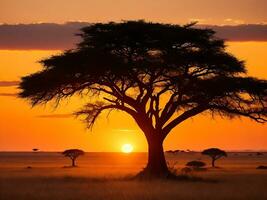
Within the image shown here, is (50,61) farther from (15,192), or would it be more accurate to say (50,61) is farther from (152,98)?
(15,192)

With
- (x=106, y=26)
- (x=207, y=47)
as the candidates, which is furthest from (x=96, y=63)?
(x=207, y=47)

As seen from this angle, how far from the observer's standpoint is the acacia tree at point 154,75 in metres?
40.7

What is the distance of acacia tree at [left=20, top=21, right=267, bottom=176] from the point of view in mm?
40688

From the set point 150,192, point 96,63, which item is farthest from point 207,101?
point 150,192

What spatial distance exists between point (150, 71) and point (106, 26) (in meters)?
3.65

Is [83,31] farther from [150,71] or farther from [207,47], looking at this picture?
[207,47]

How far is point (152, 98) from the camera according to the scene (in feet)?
138

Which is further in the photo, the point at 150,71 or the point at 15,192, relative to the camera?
the point at 150,71

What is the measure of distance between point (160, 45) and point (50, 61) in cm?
636

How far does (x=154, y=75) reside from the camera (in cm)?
4156

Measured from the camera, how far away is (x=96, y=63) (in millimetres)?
39969

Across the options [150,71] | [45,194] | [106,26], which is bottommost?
[45,194]

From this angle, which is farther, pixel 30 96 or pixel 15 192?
pixel 30 96

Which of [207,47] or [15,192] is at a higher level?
[207,47]
